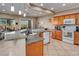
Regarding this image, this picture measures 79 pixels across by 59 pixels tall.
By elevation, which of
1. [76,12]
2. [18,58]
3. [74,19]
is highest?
[76,12]

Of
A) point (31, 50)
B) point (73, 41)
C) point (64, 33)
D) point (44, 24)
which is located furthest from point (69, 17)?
point (31, 50)

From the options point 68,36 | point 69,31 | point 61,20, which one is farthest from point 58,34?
point 69,31

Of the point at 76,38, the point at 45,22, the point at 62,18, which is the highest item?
the point at 62,18

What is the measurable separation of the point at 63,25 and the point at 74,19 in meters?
1.36

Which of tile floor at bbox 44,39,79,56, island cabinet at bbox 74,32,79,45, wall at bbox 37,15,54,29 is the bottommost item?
tile floor at bbox 44,39,79,56

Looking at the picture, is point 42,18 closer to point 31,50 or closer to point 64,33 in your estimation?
point 64,33

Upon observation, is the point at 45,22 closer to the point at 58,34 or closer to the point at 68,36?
the point at 58,34

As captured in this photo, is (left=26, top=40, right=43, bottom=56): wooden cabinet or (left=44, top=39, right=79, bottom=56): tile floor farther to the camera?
(left=44, top=39, right=79, bottom=56): tile floor

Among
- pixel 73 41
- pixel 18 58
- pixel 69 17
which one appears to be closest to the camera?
pixel 18 58

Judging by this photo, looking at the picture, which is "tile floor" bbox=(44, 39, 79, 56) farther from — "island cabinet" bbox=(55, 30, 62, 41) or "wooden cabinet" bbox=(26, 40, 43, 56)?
"island cabinet" bbox=(55, 30, 62, 41)

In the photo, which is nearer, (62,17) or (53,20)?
(62,17)

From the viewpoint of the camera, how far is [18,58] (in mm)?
2012

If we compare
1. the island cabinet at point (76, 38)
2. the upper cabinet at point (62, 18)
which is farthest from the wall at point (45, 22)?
the island cabinet at point (76, 38)

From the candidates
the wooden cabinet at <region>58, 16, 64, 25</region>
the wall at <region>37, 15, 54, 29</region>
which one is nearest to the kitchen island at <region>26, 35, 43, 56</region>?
the wooden cabinet at <region>58, 16, 64, 25</region>
